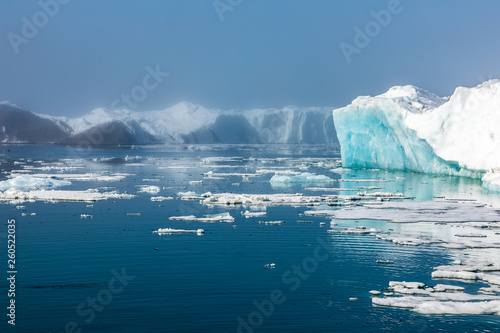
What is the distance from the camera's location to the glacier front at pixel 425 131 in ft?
124

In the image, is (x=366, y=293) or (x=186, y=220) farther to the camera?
(x=186, y=220)

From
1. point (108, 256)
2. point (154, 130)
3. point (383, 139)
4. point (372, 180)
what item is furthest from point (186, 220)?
point (154, 130)

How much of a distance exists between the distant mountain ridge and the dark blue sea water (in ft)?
442

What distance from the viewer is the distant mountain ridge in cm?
15812

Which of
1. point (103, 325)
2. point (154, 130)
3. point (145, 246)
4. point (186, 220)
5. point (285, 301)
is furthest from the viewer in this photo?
point (154, 130)

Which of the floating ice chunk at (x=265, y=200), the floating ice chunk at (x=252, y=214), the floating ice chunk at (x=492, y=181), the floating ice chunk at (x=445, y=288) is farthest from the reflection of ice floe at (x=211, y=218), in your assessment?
the floating ice chunk at (x=492, y=181)

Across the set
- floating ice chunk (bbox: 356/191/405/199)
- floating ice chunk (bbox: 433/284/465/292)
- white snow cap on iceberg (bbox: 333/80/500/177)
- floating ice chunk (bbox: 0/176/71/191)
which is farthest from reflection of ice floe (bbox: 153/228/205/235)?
white snow cap on iceberg (bbox: 333/80/500/177)

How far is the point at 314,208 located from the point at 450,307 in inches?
575

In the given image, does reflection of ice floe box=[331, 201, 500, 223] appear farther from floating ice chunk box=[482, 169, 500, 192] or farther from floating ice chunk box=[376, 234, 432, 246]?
floating ice chunk box=[482, 169, 500, 192]

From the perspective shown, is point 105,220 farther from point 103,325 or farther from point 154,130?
point 154,130

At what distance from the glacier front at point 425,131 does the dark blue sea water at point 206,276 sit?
18.4m

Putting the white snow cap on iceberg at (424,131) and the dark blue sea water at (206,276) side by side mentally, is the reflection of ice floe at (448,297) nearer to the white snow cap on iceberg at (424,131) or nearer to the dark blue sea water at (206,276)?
the dark blue sea water at (206,276)

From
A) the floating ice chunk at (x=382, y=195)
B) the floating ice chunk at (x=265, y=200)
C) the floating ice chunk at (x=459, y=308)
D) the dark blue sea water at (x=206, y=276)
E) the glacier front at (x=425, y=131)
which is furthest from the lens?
the glacier front at (x=425, y=131)

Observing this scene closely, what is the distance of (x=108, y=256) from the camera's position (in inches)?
676
